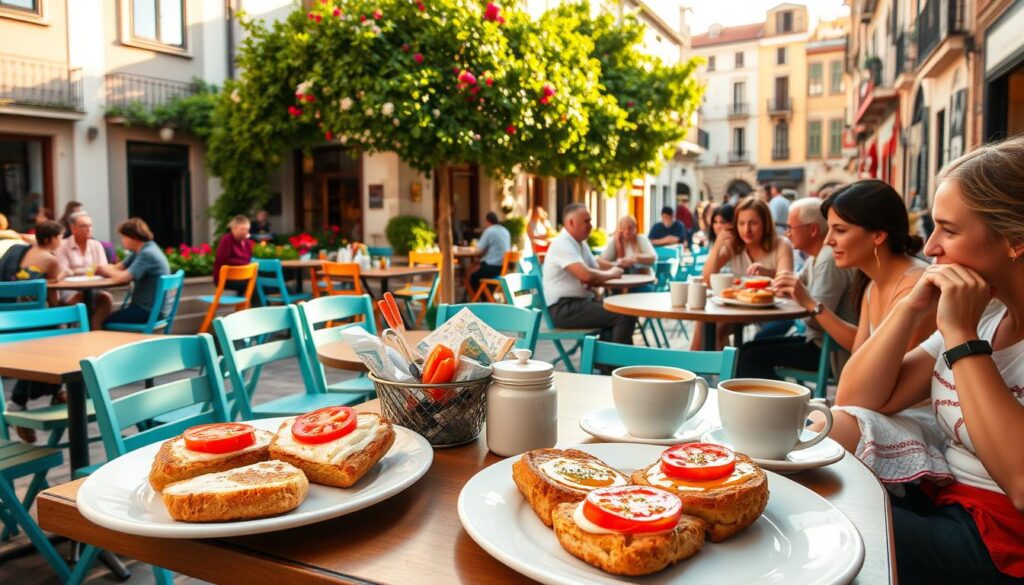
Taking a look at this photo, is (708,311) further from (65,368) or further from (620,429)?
(65,368)

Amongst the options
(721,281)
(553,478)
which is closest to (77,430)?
(553,478)

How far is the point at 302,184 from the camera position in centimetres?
1744

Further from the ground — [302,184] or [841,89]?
[841,89]

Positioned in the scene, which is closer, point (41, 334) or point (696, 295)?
point (41, 334)

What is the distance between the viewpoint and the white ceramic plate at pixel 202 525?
1.04 m

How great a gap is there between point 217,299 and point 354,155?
7.37ft

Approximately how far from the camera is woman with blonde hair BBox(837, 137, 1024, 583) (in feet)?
5.09

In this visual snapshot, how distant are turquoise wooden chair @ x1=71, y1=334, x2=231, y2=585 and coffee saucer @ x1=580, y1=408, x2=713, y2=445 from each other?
127 cm

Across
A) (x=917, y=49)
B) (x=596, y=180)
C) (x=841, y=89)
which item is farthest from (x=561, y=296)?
(x=841, y=89)

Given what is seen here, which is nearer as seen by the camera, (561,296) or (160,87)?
(561,296)

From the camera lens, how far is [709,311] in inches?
165

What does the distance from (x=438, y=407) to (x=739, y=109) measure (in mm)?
48966

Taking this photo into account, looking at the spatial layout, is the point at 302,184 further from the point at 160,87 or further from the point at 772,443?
the point at 772,443

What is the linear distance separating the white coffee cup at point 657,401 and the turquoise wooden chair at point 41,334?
2.65 m
